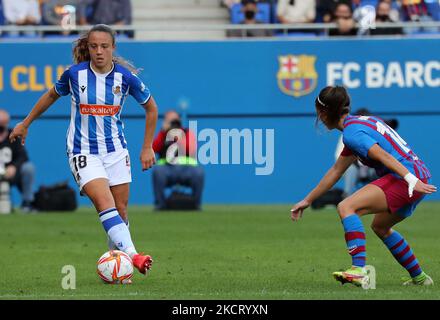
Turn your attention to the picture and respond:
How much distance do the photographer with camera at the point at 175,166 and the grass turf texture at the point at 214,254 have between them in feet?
1.66

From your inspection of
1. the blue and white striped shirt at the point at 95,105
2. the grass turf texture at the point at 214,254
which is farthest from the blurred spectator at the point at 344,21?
the blue and white striped shirt at the point at 95,105

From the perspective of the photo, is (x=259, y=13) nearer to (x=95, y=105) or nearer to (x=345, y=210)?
(x=95, y=105)

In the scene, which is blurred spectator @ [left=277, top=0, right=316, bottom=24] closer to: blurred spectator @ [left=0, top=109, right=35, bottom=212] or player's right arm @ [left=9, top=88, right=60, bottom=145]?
blurred spectator @ [left=0, top=109, right=35, bottom=212]

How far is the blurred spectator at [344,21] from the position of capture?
77.6 feet

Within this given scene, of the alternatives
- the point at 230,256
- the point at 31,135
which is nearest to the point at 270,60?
the point at 31,135

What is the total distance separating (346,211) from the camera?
9.65 m

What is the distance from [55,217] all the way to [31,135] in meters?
3.91

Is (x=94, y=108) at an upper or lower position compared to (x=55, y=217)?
upper

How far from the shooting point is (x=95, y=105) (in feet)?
34.6

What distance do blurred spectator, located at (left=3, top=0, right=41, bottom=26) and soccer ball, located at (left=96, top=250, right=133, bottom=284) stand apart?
14275 mm

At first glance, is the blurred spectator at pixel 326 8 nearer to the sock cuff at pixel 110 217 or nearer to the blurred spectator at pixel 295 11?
the blurred spectator at pixel 295 11

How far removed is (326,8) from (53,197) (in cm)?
695

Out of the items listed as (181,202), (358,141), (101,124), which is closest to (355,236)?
(358,141)
